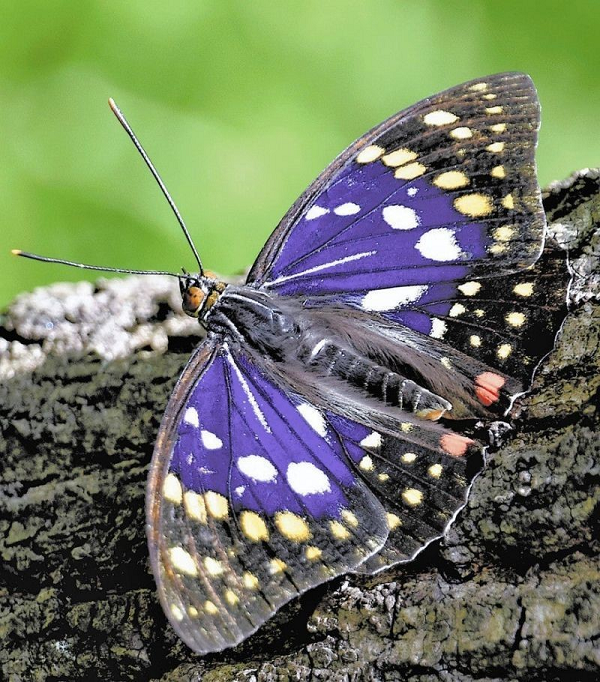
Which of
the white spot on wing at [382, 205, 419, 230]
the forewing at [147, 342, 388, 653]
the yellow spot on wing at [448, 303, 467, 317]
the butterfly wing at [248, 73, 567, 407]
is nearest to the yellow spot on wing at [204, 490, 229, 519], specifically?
the forewing at [147, 342, 388, 653]

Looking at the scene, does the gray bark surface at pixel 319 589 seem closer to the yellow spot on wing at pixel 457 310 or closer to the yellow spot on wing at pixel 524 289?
the yellow spot on wing at pixel 524 289

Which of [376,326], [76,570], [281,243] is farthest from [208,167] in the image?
[76,570]

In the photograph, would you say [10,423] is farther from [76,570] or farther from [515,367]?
[515,367]

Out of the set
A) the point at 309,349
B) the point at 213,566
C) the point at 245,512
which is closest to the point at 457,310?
the point at 309,349

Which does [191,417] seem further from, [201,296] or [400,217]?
[400,217]

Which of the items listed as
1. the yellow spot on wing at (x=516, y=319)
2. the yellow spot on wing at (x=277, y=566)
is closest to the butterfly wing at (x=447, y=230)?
the yellow spot on wing at (x=516, y=319)

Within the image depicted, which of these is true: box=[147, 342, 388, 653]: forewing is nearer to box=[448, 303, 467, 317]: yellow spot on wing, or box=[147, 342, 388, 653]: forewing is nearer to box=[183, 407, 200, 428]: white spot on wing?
box=[183, 407, 200, 428]: white spot on wing
